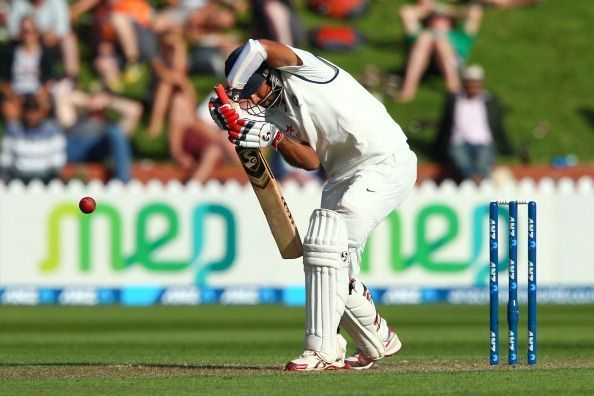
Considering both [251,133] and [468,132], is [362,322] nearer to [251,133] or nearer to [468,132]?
[251,133]

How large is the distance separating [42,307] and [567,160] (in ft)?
18.4

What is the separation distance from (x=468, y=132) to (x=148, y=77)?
12.3ft

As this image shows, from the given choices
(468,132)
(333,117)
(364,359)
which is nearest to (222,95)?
(333,117)

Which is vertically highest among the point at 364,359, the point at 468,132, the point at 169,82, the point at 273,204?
the point at 169,82

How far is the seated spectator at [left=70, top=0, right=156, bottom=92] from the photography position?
15.8m

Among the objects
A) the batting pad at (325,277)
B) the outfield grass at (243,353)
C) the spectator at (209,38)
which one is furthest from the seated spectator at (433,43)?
the batting pad at (325,277)

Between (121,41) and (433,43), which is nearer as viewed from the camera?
(121,41)

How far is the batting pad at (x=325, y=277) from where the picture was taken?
658 cm

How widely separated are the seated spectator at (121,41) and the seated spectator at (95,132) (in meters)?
0.79

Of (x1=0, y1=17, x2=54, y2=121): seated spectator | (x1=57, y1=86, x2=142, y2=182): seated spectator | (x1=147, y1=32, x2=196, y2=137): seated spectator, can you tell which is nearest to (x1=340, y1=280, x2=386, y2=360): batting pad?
(x1=57, y1=86, x2=142, y2=182): seated spectator

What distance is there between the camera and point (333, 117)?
21.7 ft

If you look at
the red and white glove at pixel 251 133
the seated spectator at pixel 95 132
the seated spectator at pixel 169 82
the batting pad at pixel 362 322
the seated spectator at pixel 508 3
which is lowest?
the batting pad at pixel 362 322

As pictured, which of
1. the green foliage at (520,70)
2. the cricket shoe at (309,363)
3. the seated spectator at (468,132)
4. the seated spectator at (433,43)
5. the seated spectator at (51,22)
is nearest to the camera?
the cricket shoe at (309,363)

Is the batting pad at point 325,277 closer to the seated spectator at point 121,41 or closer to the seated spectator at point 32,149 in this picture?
the seated spectator at point 32,149
